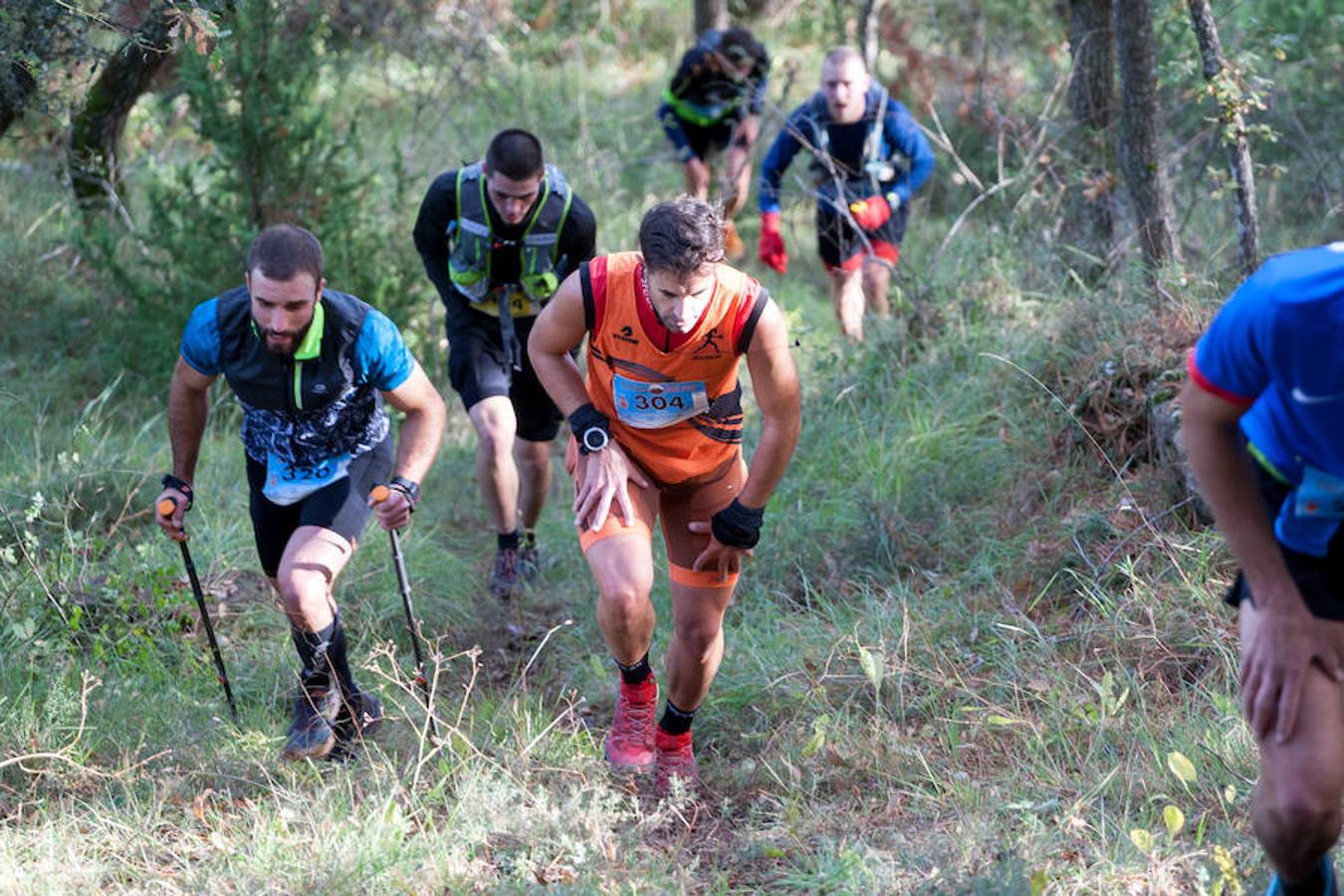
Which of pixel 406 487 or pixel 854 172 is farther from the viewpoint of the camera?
pixel 854 172

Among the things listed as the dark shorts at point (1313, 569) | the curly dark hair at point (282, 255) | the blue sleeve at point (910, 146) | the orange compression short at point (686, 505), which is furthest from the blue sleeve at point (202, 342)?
the blue sleeve at point (910, 146)

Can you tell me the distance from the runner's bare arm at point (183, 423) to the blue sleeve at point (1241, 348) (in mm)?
3029

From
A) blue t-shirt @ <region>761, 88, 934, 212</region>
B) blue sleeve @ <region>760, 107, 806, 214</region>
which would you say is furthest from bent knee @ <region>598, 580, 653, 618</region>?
blue sleeve @ <region>760, 107, 806, 214</region>

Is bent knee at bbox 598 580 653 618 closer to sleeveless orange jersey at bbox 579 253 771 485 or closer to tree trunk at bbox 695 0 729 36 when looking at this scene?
sleeveless orange jersey at bbox 579 253 771 485

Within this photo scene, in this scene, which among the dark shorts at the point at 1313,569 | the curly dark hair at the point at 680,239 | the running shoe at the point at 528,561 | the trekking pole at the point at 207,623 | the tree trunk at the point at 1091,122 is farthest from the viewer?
the tree trunk at the point at 1091,122

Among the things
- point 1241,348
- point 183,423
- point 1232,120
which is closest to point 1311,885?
point 1241,348

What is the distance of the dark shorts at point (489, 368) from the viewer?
6078 millimetres

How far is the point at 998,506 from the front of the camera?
595 cm

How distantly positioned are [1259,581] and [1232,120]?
13.4 ft

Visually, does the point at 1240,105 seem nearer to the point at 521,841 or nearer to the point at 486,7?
the point at 521,841

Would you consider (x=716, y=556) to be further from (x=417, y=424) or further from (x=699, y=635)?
(x=417, y=424)

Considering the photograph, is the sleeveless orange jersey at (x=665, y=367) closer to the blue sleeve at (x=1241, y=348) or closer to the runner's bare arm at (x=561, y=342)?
the runner's bare arm at (x=561, y=342)

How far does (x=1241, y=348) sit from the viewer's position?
2773mm

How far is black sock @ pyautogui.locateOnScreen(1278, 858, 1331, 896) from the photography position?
299cm
